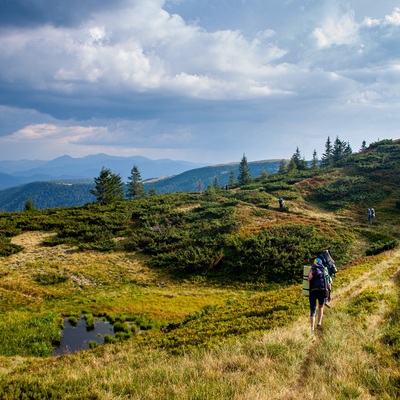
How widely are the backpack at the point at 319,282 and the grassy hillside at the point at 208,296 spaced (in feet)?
3.71

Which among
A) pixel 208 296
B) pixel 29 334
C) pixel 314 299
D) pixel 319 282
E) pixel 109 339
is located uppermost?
pixel 319 282

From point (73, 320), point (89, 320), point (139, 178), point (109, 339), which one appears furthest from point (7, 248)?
point (139, 178)

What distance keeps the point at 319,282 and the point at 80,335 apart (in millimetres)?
13047

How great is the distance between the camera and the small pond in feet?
47.4

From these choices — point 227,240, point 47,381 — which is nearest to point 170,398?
point 47,381

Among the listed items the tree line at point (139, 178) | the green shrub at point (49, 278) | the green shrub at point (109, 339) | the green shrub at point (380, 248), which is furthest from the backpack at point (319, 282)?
the tree line at point (139, 178)

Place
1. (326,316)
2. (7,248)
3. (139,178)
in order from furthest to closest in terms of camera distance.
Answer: (139,178) → (7,248) → (326,316)

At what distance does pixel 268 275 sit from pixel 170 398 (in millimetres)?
20930

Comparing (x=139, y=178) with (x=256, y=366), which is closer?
(x=256, y=366)

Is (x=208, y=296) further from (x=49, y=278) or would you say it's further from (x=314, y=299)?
(x=314, y=299)

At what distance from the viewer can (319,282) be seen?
1017 cm

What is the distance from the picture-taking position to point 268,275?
25453mm

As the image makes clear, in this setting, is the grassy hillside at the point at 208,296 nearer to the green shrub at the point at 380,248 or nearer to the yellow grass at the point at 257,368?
the yellow grass at the point at 257,368

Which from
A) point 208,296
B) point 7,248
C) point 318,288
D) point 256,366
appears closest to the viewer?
point 256,366
